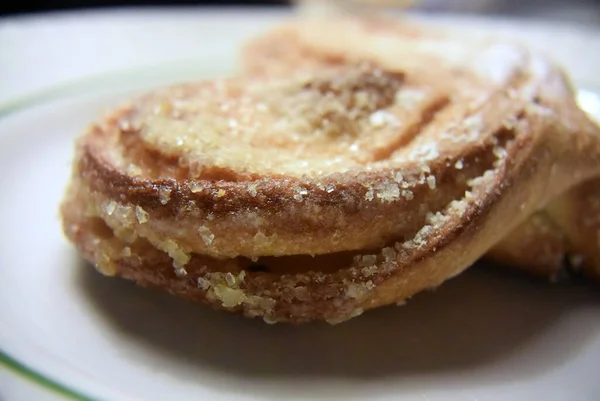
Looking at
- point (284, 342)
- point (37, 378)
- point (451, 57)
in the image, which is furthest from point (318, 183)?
point (451, 57)

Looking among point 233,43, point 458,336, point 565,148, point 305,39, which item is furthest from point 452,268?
point 233,43

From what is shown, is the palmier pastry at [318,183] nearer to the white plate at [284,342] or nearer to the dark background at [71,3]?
the white plate at [284,342]

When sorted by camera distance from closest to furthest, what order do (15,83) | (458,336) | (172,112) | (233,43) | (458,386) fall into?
(458,386) → (458,336) → (172,112) → (15,83) → (233,43)

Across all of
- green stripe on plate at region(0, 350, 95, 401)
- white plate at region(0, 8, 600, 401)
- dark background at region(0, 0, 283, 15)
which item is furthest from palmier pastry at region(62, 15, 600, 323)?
dark background at region(0, 0, 283, 15)

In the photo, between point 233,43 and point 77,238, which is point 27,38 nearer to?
point 233,43

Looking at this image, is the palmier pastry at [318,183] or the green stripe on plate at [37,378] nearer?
the green stripe on plate at [37,378]

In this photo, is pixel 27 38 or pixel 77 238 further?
pixel 27 38

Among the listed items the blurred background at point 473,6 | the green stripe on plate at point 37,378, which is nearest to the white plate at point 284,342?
the green stripe on plate at point 37,378

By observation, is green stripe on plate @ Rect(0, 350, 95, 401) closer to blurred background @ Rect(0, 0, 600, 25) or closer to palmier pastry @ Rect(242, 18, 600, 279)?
palmier pastry @ Rect(242, 18, 600, 279)
